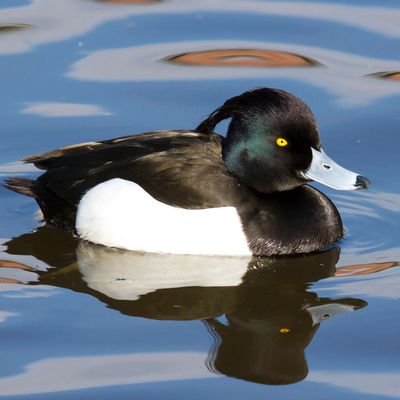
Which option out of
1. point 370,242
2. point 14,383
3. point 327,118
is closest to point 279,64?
point 327,118

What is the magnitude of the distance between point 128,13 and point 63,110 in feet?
6.75

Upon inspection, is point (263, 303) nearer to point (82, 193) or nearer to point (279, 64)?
point (82, 193)

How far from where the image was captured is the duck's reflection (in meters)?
6.21

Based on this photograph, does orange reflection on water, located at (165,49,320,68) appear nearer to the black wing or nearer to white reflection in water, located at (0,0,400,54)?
white reflection in water, located at (0,0,400,54)

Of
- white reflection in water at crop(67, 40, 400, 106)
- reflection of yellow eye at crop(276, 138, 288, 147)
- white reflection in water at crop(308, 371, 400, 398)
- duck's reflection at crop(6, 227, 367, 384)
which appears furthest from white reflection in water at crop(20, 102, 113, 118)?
white reflection in water at crop(308, 371, 400, 398)

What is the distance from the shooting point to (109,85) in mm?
9852

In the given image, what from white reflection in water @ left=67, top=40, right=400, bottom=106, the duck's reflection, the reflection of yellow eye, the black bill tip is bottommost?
the duck's reflection

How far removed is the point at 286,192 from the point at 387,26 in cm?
368

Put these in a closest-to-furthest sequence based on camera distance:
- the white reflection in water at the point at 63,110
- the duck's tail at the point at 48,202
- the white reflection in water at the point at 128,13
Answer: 1. the duck's tail at the point at 48,202
2. the white reflection in water at the point at 63,110
3. the white reflection in water at the point at 128,13

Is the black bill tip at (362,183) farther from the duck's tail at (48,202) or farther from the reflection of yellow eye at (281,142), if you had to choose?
the duck's tail at (48,202)

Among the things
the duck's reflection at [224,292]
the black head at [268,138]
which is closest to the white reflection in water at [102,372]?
the duck's reflection at [224,292]

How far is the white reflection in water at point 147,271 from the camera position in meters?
7.03

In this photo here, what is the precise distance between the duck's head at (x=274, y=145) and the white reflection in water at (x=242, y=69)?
2260 mm

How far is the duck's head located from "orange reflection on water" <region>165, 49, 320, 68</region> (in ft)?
9.22
